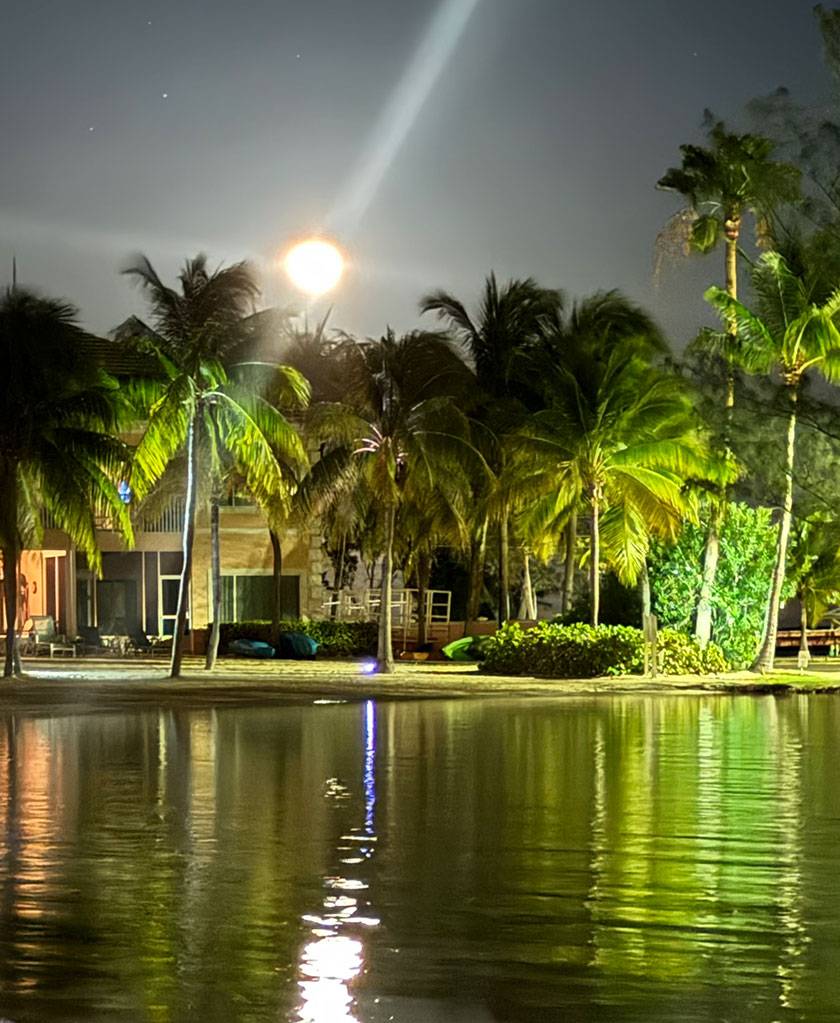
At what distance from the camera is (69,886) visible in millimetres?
10445

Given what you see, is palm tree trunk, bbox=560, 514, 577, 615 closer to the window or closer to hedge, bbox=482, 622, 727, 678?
hedge, bbox=482, 622, 727, 678

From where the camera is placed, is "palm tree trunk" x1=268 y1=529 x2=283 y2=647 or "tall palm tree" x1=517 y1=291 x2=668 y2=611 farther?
"palm tree trunk" x1=268 y1=529 x2=283 y2=647

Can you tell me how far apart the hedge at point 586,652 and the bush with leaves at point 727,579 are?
1.49 meters

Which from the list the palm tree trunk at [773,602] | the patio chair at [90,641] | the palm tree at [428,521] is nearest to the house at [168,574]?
the patio chair at [90,641]

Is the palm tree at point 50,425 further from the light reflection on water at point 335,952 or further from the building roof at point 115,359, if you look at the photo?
the light reflection on water at point 335,952

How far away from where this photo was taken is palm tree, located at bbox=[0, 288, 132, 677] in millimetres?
32438

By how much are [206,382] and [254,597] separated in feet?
53.1

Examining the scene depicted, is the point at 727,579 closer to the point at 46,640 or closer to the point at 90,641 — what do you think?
the point at 46,640

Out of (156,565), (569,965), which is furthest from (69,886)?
(156,565)

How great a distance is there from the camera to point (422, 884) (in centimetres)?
1056

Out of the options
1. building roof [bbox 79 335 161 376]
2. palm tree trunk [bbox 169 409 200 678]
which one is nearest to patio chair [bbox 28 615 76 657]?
building roof [bbox 79 335 161 376]

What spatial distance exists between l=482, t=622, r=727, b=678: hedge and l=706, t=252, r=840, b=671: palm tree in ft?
11.5

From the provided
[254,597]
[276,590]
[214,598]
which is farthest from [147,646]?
[214,598]

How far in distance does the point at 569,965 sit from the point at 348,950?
107cm
